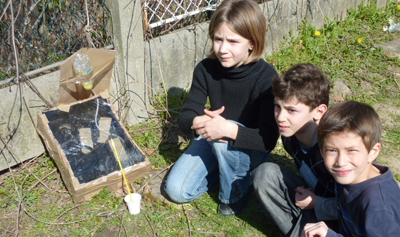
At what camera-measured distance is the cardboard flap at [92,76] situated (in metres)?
2.90

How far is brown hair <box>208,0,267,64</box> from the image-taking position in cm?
238

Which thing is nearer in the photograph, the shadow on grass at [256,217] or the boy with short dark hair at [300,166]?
the boy with short dark hair at [300,166]

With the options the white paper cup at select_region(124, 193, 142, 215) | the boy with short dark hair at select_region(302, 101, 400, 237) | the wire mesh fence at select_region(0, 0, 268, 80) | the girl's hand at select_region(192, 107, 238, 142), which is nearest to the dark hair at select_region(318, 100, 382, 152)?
the boy with short dark hair at select_region(302, 101, 400, 237)

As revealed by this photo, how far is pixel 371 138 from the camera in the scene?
1795mm

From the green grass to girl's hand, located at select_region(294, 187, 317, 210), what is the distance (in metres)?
0.43

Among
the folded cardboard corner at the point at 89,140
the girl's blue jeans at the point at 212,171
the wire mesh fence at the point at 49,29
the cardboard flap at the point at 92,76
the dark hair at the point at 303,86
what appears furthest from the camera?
the wire mesh fence at the point at 49,29

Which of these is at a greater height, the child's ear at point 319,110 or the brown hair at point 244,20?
the brown hair at point 244,20

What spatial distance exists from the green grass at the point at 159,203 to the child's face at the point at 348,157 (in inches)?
36.6

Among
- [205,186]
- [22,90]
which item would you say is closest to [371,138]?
[205,186]

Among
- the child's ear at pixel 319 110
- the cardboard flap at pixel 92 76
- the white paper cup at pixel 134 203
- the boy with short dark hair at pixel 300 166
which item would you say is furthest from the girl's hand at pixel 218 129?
the cardboard flap at pixel 92 76

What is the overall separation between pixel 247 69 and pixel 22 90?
67.9 inches

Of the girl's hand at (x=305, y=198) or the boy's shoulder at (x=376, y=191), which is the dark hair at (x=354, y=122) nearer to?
the boy's shoulder at (x=376, y=191)

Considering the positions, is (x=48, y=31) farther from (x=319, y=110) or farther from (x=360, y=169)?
(x=360, y=169)

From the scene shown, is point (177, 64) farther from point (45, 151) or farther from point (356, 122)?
point (356, 122)
